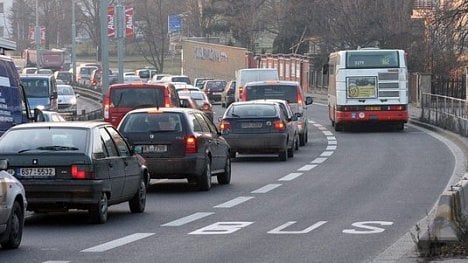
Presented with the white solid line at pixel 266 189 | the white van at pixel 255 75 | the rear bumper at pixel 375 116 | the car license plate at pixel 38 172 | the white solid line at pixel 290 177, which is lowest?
the white solid line at pixel 290 177

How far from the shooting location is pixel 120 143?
61.9 ft

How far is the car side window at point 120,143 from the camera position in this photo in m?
18.6

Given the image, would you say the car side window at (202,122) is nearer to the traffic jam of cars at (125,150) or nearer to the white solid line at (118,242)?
the traffic jam of cars at (125,150)

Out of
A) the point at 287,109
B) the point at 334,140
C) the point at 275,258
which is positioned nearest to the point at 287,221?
the point at 275,258

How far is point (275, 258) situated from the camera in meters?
13.7

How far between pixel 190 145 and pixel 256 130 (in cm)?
880

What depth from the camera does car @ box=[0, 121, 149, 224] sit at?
55.8ft

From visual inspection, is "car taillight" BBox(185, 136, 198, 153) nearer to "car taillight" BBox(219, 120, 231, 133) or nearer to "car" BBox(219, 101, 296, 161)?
"car" BBox(219, 101, 296, 161)

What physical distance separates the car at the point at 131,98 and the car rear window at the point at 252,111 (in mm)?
2858

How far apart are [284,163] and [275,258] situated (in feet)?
58.4

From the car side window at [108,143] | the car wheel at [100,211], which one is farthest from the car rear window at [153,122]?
the car wheel at [100,211]

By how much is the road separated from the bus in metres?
15.1

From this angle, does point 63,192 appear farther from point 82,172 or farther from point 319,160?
point 319,160

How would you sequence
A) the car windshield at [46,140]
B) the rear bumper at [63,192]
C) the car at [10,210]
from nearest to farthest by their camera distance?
the car at [10,210] → the rear bumper at [63,192] → the car windshield at [46,140]
